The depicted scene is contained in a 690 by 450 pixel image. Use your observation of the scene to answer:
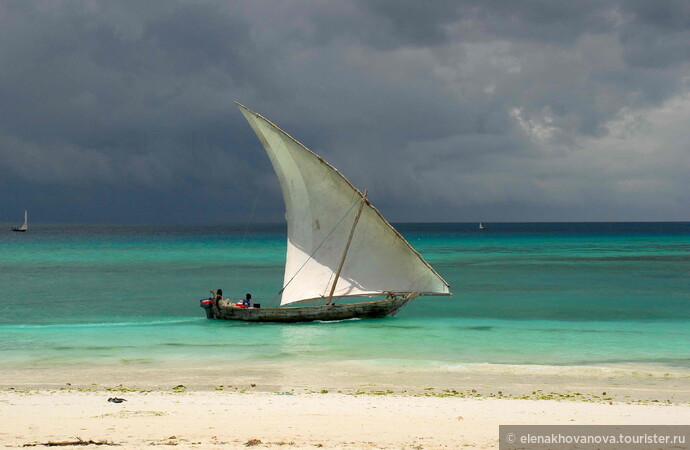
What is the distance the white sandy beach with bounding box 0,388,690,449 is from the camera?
10586 millimetres

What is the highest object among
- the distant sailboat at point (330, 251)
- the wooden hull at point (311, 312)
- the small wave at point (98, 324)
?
the distant sailboat at point (330, 251)

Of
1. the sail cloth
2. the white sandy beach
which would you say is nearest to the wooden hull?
the sail cloth

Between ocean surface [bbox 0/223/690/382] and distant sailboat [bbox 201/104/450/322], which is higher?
distant sailboat [bbox 201/104/450/322]

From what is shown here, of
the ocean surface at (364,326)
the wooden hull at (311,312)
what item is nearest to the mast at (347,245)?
the wooden hull at (311,312)

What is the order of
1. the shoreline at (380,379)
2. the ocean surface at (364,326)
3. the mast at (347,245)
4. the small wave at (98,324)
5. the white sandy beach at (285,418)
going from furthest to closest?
the small wave at (98,324) → the mast at (347,245) → the ocean surface at (364,326) → the shoreline at (380,379) → the white sandy beach at (285,418)

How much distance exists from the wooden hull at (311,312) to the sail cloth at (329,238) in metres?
0.63

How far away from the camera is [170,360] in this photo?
20.7 m

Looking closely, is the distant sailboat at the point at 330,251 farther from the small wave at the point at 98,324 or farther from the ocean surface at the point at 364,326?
the small wave at the point at 98,324

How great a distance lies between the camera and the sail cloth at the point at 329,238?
28516mm

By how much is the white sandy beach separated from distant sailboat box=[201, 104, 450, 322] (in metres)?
14.4

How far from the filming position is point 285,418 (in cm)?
1226

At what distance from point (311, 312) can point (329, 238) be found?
3.26 metres

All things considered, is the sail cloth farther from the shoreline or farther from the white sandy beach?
the white sandy beach

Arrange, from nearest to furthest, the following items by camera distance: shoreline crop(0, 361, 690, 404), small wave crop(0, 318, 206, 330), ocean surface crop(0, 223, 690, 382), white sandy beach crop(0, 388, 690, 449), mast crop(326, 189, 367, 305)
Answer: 1. white sandy beach crop(0, 388, 690, 449)
2. shoreline crop(0, 361, 690, 404)
3. ocean surface crop(0, 223, 690, 382)
4. mast crop(326, 189, 367, 305)
5. small wave crop(0, 318, 206, 330)
